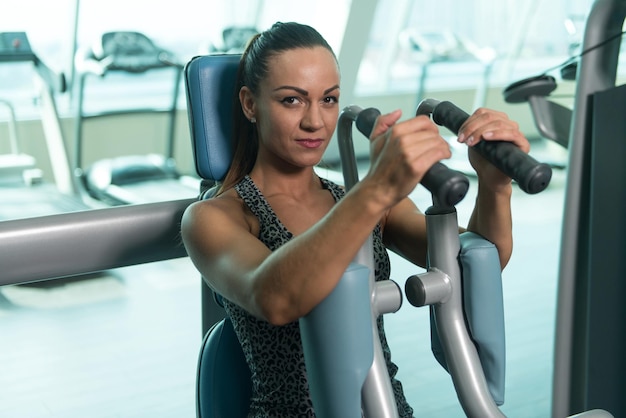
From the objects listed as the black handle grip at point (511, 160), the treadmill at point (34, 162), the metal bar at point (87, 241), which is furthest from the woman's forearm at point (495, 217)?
the treadmill at point (34, 162)

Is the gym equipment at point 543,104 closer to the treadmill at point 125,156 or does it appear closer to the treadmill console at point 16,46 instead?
the treadmill at point 125,156

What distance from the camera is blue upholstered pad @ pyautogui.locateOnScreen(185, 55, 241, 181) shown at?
1.49m

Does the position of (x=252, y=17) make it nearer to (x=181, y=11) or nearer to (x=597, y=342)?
(x=181, y=11)

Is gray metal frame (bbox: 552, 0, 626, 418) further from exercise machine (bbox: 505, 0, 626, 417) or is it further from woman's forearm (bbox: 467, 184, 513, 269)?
woman's forearm (bbox: 467, 184, 513, 269)

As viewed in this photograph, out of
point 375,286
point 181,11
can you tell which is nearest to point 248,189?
point 375,286

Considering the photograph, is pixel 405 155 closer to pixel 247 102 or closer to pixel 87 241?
pixel 247 102

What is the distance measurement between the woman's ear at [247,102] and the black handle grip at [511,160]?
0.38 metres

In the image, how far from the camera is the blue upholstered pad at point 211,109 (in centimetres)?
149

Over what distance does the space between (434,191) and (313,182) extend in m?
0.58

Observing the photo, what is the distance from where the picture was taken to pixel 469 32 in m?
7.93

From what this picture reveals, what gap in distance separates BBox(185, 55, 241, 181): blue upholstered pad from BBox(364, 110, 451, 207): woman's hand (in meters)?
0.55

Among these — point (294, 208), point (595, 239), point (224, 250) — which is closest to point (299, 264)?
point (224, 250)

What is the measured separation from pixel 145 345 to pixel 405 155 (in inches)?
93.6

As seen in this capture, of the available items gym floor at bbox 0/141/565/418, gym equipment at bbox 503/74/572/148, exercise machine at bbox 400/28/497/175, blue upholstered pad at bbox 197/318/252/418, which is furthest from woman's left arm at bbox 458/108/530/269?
exercise machine at bbox 400/28/497/175
